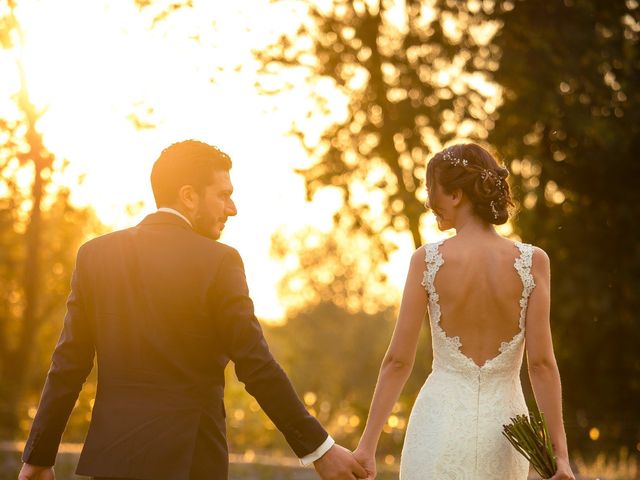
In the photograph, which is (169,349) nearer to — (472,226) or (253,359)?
(253,359)

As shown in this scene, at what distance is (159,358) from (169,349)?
2.2 inches

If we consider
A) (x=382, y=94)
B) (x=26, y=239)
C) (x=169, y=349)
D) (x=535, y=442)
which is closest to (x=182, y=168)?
(x=169, y=349)

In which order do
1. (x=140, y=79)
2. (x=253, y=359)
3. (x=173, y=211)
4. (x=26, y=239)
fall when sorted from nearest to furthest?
(x=253, y=359) → (x=173, y=211) → (x=140, y=79) → (x=26, y=239)

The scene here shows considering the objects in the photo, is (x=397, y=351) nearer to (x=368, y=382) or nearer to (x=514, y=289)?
(x=514, y=289)

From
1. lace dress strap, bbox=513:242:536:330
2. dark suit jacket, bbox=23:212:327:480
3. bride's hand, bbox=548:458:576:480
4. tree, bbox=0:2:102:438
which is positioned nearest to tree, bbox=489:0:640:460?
tree, bbox=0:2:102:438

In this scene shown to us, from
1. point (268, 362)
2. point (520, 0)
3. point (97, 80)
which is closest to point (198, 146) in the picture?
point (268, 362)

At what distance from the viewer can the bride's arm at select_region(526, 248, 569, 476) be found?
17.4 ft

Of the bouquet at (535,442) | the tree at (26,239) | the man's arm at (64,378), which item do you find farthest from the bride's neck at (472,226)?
the tree at (26,239)

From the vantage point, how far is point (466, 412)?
17.9 ft

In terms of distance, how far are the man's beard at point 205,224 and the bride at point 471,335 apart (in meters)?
1.09

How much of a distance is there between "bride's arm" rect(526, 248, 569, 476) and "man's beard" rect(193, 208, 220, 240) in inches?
60.6

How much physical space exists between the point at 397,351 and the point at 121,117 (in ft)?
29.1

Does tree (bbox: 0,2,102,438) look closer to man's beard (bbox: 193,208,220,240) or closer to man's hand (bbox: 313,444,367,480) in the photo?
man's beard (bbox: 193,208,220,240)

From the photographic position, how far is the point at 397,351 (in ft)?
18.3
